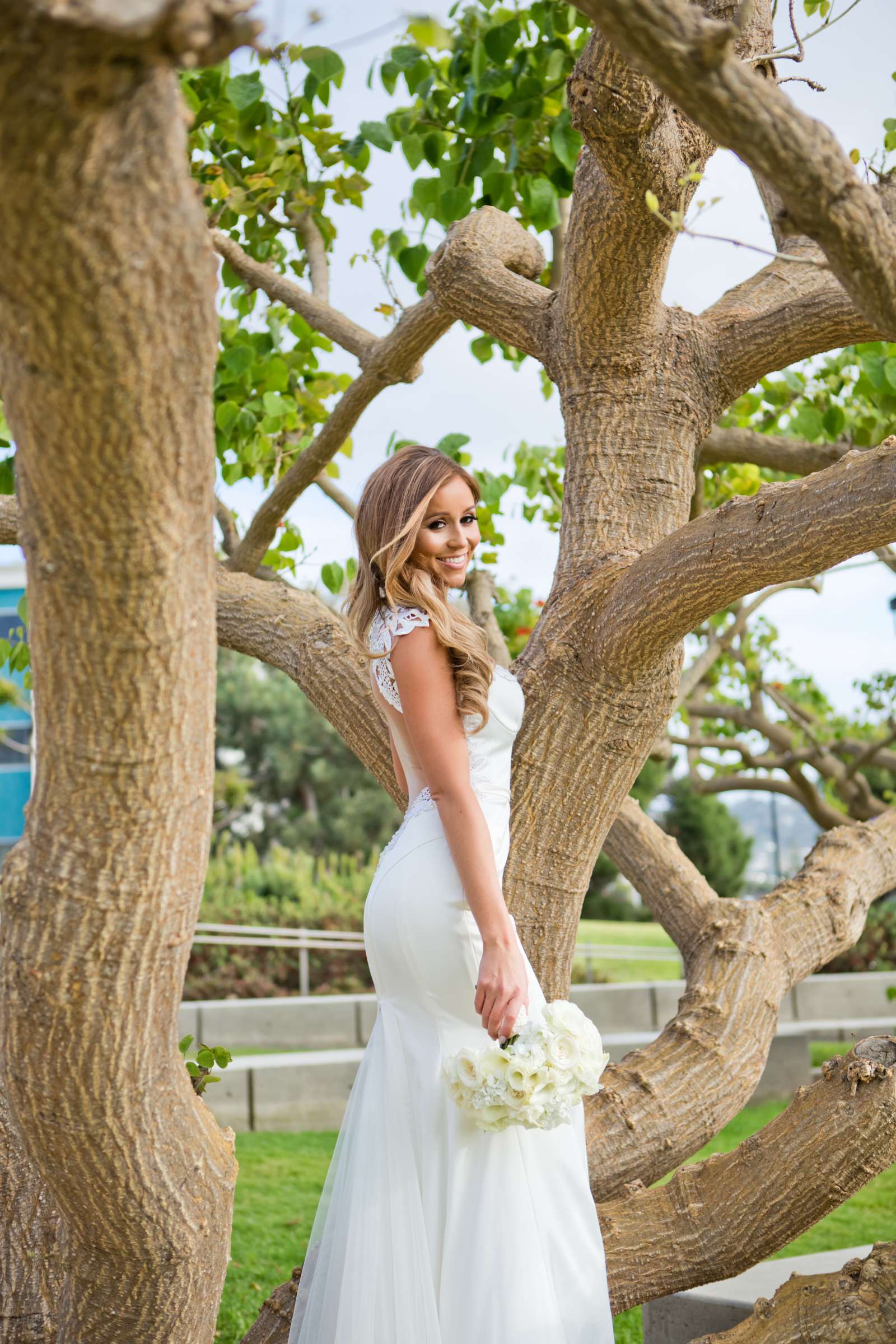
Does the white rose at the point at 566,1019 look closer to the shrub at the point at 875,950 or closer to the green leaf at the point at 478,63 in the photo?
the green leaf at the point at 478,63

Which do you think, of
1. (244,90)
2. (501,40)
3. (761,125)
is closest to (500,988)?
(761,125)

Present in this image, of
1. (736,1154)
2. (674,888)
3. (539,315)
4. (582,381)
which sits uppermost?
(539,315)

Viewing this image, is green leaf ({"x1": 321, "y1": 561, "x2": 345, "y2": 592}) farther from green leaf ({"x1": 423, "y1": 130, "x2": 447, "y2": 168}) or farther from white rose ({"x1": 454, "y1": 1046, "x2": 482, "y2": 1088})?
white rose ({"x1": 454, "y1": 1046, "x2": 482, "y2": 1088})

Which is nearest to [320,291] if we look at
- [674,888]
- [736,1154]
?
[674,888]

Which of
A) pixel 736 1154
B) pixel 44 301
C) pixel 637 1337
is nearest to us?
pixel 44 301

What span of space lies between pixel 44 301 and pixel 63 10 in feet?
0.84

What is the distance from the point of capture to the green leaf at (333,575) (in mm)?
4047

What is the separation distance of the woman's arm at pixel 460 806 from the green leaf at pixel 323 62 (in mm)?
2045

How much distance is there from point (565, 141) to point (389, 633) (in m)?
1.77

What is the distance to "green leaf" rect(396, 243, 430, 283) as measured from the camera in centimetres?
401

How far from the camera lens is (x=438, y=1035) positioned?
2.36 meters

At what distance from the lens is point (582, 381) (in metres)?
2.80

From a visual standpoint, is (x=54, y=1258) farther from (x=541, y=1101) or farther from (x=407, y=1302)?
(x=541, y=1101)

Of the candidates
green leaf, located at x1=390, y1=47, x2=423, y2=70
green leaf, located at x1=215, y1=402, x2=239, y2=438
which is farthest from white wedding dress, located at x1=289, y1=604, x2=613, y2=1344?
green leaf, located at x1=390, y1=47, x2=423, y2=70
